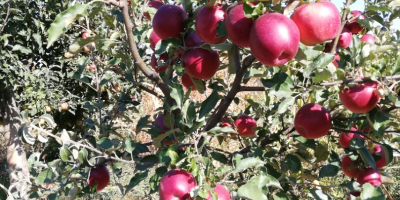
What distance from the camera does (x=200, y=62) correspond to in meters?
0.72

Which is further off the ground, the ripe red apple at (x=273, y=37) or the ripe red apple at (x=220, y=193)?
the ripe red apple at (x=273, y=37)

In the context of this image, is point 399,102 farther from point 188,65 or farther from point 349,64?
point 188,65

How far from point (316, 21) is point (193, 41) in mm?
274

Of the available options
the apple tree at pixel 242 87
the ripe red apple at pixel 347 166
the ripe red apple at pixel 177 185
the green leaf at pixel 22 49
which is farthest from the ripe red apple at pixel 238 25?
the green leaf at pixel 22 49

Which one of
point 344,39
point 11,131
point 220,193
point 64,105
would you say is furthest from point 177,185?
point 11,131

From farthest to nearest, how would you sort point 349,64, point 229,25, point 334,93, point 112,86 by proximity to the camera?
point 112,86 → point 334,93 → point 349,64 → point 229,25

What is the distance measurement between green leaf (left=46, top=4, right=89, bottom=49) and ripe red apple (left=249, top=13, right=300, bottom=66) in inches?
11.1

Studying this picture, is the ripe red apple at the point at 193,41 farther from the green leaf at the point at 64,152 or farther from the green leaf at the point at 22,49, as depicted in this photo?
the green leaf at the point at 22,49

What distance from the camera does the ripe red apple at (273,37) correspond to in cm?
53

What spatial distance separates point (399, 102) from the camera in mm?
607

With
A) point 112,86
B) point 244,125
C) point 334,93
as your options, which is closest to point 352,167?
point 334,93

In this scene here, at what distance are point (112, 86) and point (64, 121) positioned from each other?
2.41 feet

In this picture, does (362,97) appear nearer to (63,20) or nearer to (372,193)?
(372,193)

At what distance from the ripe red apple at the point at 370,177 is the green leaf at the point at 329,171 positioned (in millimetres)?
62
